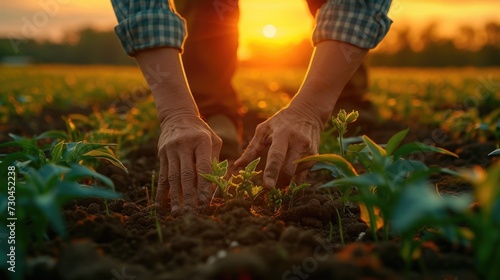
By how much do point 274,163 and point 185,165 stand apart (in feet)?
1.17

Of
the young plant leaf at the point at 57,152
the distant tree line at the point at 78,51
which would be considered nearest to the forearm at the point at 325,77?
the young plant leaf at the point at 57,152

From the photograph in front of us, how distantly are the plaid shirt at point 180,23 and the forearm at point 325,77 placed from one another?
5 centimetres

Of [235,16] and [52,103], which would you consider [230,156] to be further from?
[52,103]

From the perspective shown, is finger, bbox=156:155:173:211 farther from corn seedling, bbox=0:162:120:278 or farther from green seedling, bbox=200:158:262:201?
corn seedling, bbox=0:162:120:278

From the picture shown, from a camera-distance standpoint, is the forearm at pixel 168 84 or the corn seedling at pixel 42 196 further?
the forearm at pixel 168 84

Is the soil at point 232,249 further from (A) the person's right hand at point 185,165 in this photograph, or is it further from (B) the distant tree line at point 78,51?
(B) the distant tree line at point 78,51

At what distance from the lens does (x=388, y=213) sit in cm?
155

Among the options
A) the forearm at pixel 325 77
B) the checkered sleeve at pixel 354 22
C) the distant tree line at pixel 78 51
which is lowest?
the forearm at pixel 325 77

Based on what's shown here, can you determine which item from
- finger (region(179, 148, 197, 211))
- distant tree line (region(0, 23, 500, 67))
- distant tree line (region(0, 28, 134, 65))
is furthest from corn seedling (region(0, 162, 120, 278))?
distant tree line (region(0, 28, 134, 65))

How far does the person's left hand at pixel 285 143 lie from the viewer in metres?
2.11

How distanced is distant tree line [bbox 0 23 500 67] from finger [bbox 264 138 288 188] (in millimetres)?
46044

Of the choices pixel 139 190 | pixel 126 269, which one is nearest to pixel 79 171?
pixel 126 269

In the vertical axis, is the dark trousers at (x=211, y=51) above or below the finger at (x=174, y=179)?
above

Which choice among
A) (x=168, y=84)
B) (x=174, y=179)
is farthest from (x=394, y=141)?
(x=168, y=84)
